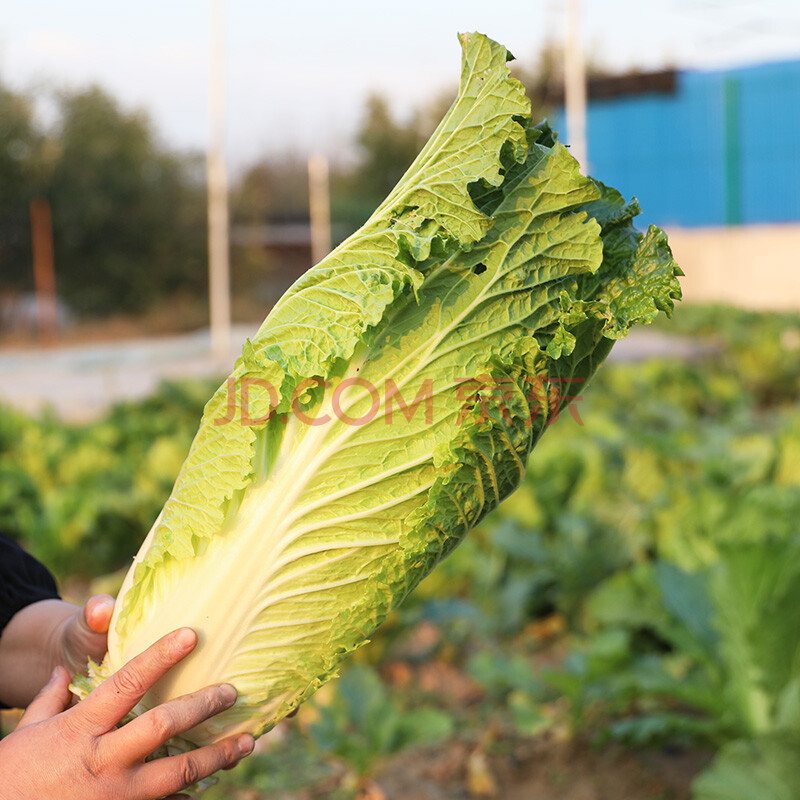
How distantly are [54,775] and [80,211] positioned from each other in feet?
101

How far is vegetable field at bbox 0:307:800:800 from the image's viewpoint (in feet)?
10.4

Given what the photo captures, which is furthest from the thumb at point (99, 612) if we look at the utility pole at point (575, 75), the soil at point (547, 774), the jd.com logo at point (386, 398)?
the utility pole at point (575, 75)

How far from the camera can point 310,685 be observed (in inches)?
69.8

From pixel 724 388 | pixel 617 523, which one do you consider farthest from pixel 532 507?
pixel 724 388

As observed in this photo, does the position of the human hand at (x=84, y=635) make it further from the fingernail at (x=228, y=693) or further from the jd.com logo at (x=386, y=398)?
the jd.com logo at (x=386, y=398)

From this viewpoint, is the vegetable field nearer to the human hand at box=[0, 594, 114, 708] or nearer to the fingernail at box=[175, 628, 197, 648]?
the fingernail at box=[175, 628, 197, 648]

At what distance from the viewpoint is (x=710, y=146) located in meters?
29.1

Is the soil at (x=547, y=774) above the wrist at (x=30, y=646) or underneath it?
underneath

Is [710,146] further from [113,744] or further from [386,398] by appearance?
[113,744]

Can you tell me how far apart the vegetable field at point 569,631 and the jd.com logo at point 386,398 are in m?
0.58

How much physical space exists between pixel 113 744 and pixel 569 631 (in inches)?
141

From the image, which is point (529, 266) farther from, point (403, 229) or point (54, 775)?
point (54, 775)

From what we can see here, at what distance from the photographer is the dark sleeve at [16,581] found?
221 cm

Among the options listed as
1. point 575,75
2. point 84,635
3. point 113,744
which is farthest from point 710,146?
point 113,744
